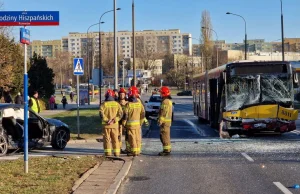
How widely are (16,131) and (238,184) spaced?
736 cm

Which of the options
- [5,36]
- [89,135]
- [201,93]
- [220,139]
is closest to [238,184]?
[220,139]

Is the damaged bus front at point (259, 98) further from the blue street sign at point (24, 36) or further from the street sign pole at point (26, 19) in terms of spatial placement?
the blue street sign at point (24, 36)

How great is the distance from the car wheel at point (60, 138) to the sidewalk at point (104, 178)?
3685 mm

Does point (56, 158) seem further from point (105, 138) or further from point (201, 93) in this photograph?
point (201, 93)

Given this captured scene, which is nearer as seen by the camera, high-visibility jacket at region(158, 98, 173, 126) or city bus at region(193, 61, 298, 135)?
high-visibility jacket at region(158, 98, 173, 126)

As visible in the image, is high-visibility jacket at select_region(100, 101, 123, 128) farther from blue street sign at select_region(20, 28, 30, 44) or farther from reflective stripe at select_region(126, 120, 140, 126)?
blue street sign at select_region(20, 28, 30, 44)

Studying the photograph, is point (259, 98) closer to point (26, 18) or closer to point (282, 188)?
point (282, 188)

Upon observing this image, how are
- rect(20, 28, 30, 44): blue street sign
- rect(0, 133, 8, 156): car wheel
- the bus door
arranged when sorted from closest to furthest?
1. rect(20, 28, 30, 44): blue street sign
2. rect(0, 133, 8, 156): car wheel
3. the bus door

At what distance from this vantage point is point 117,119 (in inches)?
529

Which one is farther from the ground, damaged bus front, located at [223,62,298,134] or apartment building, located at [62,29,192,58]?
apartment building, located at [62,29,192,58]

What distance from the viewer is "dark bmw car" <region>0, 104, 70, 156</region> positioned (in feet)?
47.0

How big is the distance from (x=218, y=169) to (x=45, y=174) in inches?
148

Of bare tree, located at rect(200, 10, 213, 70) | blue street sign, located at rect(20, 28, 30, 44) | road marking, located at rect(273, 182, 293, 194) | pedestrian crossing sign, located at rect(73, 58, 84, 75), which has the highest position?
bare tree, located at rect(200, 10, 213, 70)

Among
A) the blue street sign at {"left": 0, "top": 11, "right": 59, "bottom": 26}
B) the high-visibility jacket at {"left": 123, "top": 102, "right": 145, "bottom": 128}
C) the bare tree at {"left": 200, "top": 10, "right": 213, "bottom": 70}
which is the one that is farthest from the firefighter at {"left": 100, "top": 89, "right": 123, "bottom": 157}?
the bare tree at {"left": 200, "top": 10, "right": 213, "bottom": 70}
